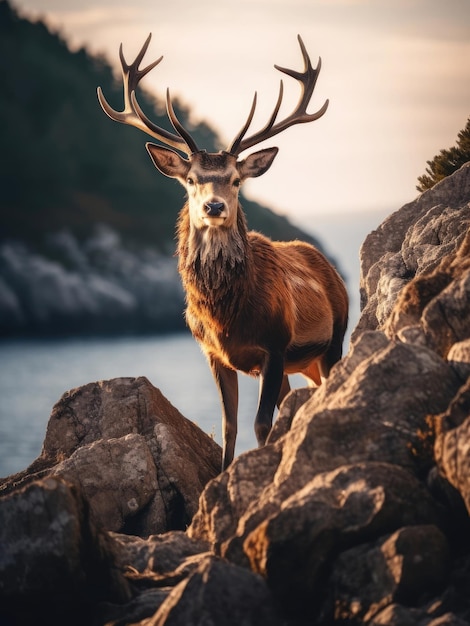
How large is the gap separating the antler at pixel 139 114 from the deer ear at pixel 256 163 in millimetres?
A: 524

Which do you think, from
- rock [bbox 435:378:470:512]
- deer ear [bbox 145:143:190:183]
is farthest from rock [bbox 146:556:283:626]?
deer ear [bbox 145:143:190:183]

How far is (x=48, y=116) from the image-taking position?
99312mm

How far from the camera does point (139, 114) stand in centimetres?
1215

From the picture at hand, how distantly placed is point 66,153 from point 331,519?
92003 mm

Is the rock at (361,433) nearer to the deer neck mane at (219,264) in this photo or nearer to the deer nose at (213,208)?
the deer nose at (213,208)

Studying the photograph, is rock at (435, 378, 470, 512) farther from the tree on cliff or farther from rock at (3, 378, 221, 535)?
the tree on cliff

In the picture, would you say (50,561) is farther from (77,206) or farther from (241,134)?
(77,206)

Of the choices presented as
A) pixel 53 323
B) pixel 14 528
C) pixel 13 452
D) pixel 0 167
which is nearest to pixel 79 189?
pixel 0 167

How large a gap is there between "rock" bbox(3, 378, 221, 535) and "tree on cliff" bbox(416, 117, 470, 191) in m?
4.50

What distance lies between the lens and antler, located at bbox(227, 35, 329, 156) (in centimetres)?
1144

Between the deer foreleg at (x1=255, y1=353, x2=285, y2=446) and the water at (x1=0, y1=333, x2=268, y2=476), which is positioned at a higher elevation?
the water at (x1=0, y1=333, x2=268, y2=476)

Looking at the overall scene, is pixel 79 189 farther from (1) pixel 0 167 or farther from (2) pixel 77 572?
(2) pixel 77 572

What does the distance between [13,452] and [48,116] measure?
49.7 meters

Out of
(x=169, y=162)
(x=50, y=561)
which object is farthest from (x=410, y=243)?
(x=50, y=561)
